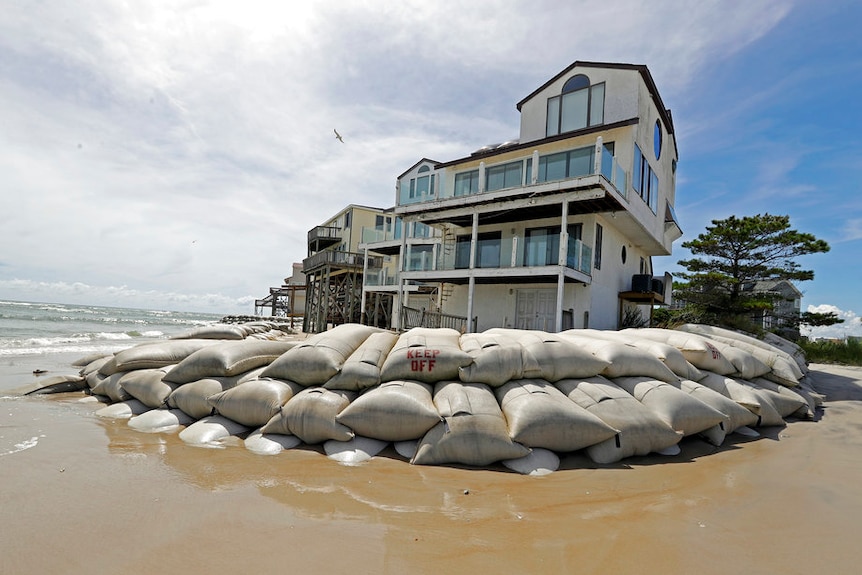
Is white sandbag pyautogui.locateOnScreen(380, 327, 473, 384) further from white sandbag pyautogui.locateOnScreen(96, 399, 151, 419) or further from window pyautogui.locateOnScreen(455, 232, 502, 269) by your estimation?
window pyautogui.locateOnScreen(455, 232, 502, 269)

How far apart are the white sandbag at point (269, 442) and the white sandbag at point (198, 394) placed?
913 millimetres

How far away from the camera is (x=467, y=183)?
534 inches

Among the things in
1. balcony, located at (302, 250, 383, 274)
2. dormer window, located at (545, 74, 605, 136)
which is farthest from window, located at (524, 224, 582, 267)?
balcony, located at (302, 250, 383, 274)

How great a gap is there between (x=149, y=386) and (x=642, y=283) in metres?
13.7

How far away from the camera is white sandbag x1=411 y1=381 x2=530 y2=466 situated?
4.02 metres

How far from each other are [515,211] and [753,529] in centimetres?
1035

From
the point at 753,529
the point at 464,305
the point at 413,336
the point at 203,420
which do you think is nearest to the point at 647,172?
the point at 464,305

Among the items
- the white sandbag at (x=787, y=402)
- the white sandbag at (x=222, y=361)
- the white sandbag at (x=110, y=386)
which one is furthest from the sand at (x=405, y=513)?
the white sandbag at (x=787, y=402)

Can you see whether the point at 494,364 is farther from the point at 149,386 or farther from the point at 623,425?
the point at 149,386

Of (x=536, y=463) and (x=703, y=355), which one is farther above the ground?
(x=703, y=355)

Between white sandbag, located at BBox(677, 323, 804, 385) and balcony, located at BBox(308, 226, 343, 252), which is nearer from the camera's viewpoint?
white sandbag, located at BBox(677, 323, 804, 385)

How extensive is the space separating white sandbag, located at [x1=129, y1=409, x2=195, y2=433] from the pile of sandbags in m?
0.02

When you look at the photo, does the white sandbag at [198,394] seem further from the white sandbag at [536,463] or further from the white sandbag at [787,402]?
the white sandbag at [787,402]

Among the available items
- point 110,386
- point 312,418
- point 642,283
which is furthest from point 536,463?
point 642,283
